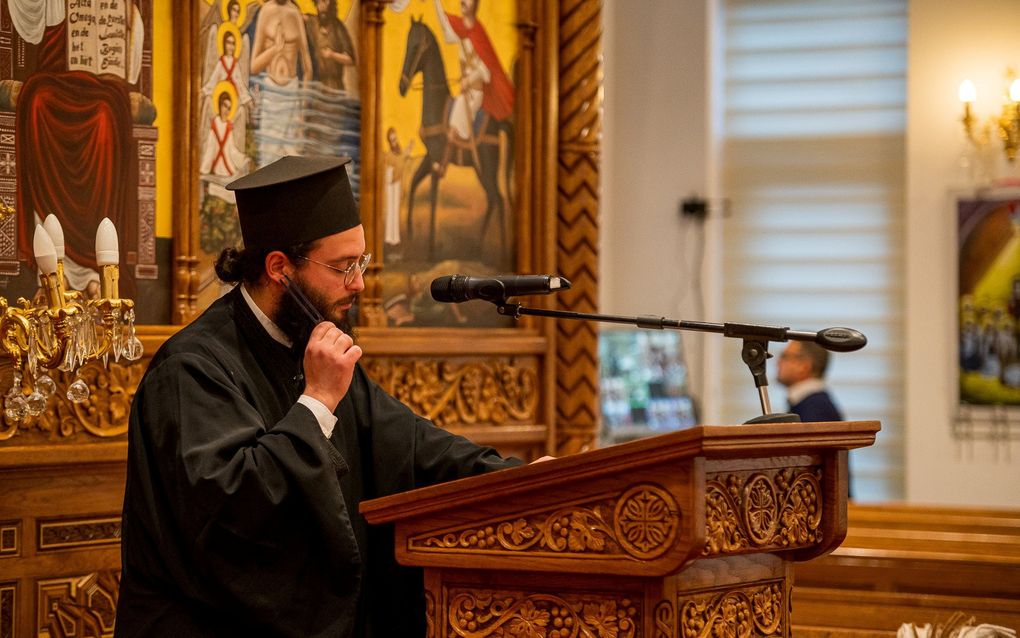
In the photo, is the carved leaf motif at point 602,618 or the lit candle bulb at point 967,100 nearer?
the carved leaf motif at point 602,618

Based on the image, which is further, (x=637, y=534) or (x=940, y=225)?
(x=940, y=225)

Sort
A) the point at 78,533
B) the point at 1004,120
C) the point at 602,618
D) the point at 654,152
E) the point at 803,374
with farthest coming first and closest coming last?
the point at 654,152 < the point at 1004,120 < the point at 803,374 < the point at 78,533 < the point at 602,618

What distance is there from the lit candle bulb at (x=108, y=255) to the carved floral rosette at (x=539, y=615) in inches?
61.3

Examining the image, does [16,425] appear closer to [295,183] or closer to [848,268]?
[295,183]

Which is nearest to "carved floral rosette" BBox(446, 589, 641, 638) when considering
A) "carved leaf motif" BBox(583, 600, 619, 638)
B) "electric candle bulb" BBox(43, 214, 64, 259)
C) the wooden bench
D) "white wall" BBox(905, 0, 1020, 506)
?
"carved leaf motif" BBox(583, 600, 619, 638)

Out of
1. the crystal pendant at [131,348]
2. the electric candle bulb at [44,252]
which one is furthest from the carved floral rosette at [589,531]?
the electric candle bulb at [44,252]

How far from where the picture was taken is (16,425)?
3.92 meters

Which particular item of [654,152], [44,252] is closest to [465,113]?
[44,252]

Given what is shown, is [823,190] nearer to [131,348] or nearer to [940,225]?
[940,225]

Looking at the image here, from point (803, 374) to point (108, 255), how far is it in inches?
211

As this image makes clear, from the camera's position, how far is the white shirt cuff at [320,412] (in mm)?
2896

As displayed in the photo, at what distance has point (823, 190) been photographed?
10.2 meters

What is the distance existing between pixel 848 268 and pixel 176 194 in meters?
6.83

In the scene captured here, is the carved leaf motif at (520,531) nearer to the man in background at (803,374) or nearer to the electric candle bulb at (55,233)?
the electric candle bulb at (55,233)
